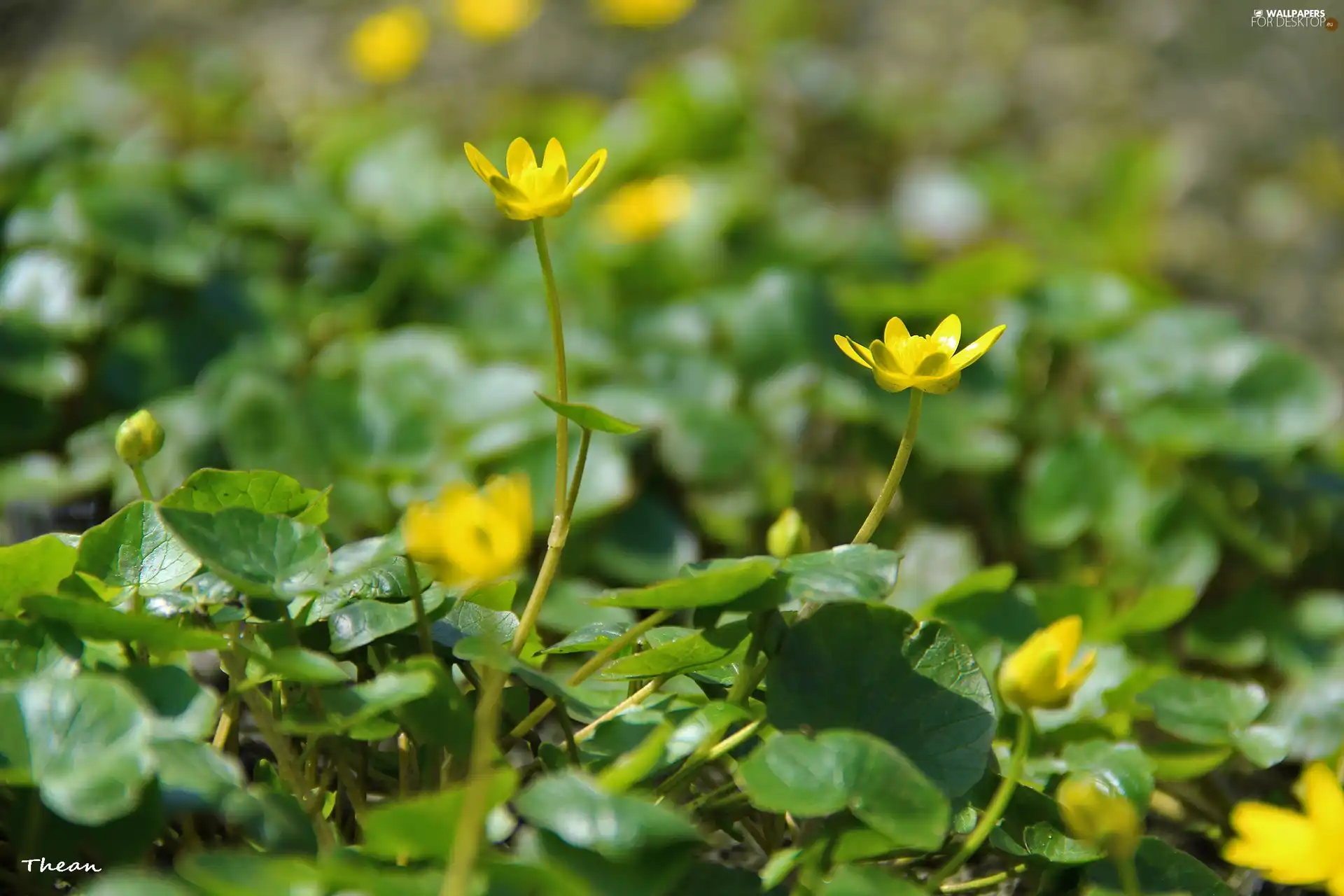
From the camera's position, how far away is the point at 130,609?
0.66 metres

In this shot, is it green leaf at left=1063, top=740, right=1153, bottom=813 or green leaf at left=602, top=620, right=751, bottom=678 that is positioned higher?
green leaf at left=602, top=620, right=751, bottom=678

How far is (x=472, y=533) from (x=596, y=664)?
0.17 metres

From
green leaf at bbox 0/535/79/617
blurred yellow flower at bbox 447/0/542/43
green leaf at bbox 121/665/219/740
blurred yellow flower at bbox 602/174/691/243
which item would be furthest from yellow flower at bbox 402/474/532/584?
blurred yellow flower at bbox 447/0/542/43

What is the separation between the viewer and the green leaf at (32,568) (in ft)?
2.15

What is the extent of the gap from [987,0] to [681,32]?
784 mm

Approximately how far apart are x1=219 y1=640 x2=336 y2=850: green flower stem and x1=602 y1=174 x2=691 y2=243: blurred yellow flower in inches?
43.1

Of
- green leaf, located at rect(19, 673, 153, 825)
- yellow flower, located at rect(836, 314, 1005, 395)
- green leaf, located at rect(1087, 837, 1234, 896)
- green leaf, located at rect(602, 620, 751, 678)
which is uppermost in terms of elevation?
yellow flower, located at rect(836, 314, 1005, 395)

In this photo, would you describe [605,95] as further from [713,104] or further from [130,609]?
[130,609]

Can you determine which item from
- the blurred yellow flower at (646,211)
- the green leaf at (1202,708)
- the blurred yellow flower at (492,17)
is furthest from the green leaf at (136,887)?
the blurred yellow flower at (492,17)

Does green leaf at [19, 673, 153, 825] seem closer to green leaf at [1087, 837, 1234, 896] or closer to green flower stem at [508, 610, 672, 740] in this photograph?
green flower stem at [508, 610, 672, 740]

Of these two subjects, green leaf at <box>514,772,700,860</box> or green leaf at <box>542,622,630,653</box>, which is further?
green leaf at <box>542,622,630,653</box>

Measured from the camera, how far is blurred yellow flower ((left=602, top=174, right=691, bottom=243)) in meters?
1.62

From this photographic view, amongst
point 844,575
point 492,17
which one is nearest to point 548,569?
point 844,575

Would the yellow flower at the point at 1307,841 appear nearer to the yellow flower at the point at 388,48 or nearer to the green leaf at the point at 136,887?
the green leaf at the point at 136,887
